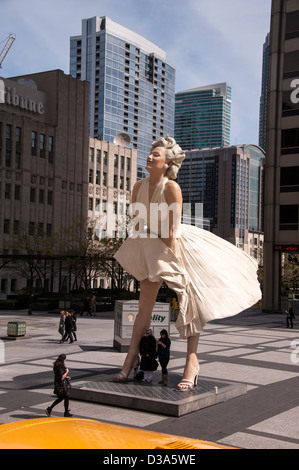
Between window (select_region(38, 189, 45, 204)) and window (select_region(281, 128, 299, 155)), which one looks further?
window (select_region(38, 189, 45, 204))

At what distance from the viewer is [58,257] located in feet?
142

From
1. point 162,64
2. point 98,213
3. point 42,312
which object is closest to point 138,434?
point 42,312

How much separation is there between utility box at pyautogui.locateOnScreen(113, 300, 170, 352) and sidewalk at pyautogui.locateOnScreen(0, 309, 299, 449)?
53 cm

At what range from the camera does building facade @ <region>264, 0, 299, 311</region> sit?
4419 cm

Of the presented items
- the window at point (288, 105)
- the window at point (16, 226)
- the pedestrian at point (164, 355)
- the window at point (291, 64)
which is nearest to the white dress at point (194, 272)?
the pedestrian at point (164, 355)

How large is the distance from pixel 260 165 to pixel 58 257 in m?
161

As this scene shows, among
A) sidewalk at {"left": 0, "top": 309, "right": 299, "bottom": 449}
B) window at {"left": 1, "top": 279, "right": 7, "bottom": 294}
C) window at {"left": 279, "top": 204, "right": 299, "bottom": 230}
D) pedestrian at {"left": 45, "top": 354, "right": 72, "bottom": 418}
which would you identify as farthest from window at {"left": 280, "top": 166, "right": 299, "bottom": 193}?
pedestrian at {"left": 45, "top": 354, "right": 72, "bottom": 418}

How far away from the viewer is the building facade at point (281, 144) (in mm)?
44188

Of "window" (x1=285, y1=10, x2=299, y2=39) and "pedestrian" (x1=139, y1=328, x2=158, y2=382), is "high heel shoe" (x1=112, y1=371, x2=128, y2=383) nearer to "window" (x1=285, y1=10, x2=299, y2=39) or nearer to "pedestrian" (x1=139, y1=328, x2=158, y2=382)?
"pedestrian" (x1=139, y1=328, x2=158, y2=382)

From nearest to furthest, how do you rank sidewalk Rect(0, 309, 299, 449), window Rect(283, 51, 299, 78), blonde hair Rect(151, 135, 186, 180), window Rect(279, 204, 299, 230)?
sidewalk Rect(0, 309, 299, 449)
blonde hair Rect(151, 135, 186, 180)
window Rect(279, 204, 299, 230)
window Rect(283, 51, 299, 78)

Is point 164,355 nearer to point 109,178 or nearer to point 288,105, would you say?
point 288,105

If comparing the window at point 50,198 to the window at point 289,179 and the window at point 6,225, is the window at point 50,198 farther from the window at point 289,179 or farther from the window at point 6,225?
the window at point 289,179

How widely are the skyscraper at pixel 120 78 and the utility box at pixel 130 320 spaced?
149 metres
